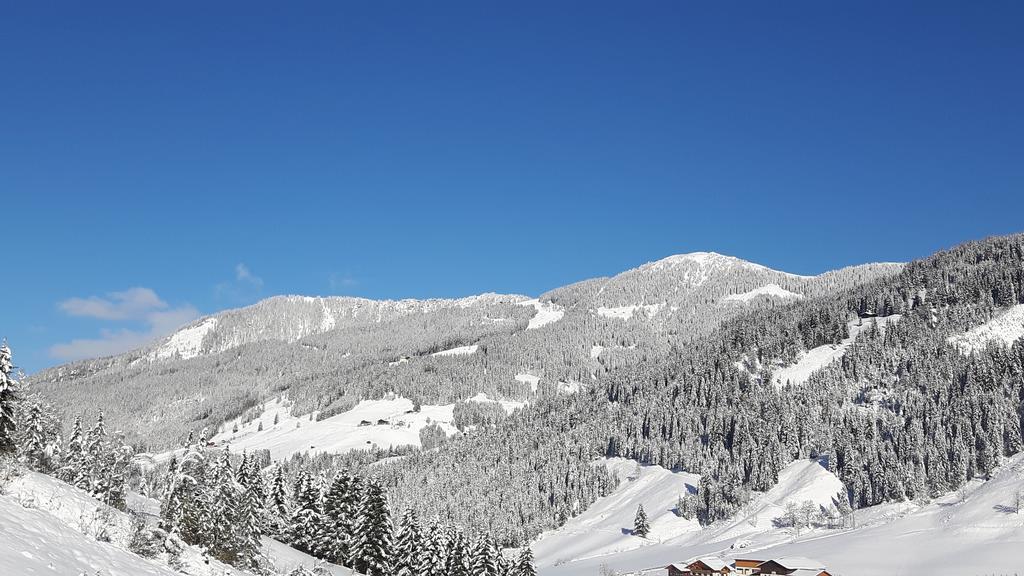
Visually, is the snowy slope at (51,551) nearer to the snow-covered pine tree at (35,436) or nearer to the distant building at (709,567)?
the snow-covered pine tree at (35,436)

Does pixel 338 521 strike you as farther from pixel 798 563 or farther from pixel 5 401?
pixel 798 563

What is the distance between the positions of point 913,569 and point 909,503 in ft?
Result: 114

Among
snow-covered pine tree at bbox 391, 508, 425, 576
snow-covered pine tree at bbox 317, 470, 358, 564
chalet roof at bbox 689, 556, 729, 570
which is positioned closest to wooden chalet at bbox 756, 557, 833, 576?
chalet roof at bbox 689, 556, 729, 570

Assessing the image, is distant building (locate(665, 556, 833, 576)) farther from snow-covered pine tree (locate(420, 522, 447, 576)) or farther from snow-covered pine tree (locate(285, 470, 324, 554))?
snow-covered pine tree (locate(285, 470, 324, 554))

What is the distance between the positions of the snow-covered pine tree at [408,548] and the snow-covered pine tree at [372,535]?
1967 millimetres

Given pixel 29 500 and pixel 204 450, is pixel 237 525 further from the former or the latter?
pixel 29 500

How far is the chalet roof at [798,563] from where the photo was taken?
4070 inches

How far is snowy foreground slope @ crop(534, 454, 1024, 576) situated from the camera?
107750 mm

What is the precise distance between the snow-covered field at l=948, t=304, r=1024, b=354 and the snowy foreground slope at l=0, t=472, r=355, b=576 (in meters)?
200

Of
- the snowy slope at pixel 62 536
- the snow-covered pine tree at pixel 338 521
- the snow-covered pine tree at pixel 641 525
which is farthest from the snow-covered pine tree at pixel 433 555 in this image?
the snow-covered pine tree at pixel 641 525

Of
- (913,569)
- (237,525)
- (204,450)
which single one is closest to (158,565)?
(237,525)

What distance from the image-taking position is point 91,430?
229 ft

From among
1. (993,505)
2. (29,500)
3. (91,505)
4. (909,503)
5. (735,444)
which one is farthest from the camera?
(735,444)

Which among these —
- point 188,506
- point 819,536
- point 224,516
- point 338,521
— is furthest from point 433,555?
point 819,536
